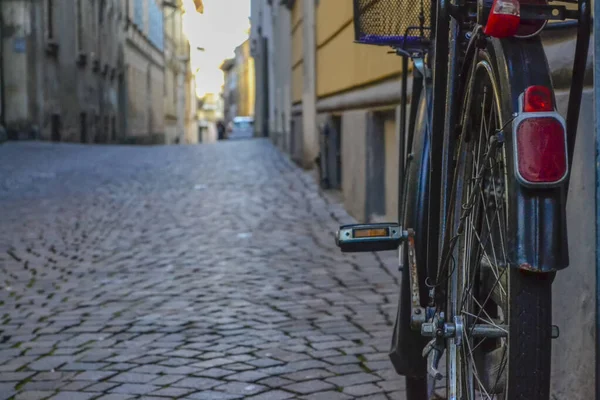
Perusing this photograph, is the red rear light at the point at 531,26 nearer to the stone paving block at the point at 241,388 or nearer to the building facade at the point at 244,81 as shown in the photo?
the stone paving block at the point at 241,388

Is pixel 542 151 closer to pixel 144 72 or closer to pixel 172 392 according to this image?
pixel 172 392

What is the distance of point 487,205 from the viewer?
190 centimetres

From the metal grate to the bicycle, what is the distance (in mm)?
173

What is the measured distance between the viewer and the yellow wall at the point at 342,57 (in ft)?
25.5

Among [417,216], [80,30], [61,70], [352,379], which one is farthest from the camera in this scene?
[80,30]

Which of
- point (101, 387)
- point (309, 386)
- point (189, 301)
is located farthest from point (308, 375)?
point (189, 301)

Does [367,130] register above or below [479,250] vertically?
A: above

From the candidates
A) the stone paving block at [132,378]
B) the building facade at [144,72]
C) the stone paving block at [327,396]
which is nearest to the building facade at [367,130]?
the stone paving block at [327,396]

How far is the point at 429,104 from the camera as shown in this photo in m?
2.65

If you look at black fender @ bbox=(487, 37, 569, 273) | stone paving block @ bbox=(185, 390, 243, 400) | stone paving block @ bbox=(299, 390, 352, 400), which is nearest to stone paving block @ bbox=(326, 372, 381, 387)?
stone paving block @ bbox=(299, 390, 352, 400)

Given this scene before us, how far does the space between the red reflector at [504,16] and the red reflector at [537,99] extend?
0.37 feet

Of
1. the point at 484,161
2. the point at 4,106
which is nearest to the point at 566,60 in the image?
the point at 484,161

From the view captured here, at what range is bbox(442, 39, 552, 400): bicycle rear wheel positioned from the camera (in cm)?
156

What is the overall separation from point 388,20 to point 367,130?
220 inches
